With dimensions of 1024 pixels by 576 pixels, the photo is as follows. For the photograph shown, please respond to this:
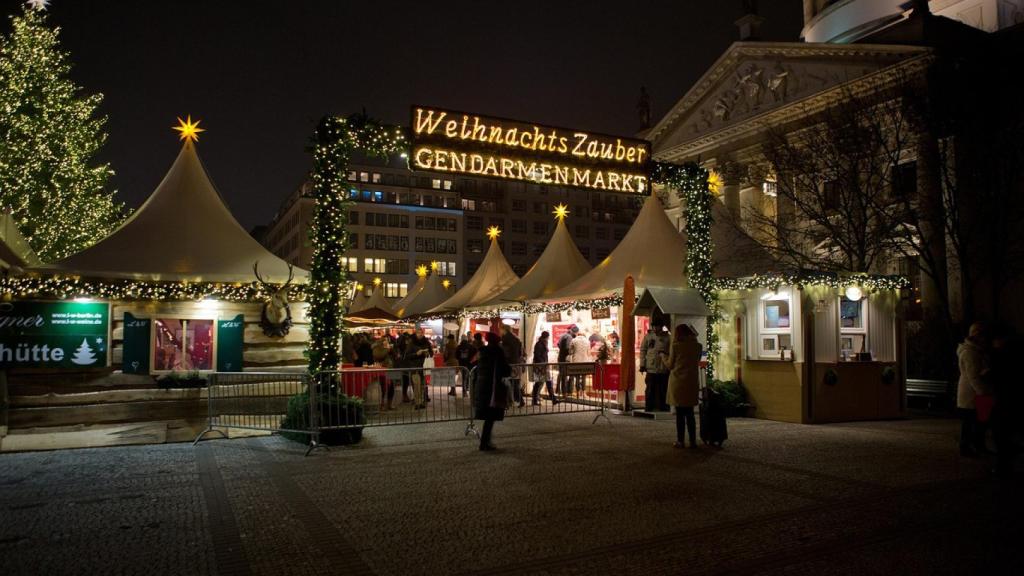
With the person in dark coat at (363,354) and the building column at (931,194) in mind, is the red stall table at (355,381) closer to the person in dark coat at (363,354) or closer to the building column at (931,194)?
the person in dark coat at (363,354)

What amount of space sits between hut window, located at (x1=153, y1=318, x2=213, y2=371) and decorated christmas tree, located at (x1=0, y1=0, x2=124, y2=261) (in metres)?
16.9

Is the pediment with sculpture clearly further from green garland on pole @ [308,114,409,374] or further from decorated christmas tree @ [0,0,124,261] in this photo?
decorated christmas tree @ [0,0,124,261]

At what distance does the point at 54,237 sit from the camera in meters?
26.8

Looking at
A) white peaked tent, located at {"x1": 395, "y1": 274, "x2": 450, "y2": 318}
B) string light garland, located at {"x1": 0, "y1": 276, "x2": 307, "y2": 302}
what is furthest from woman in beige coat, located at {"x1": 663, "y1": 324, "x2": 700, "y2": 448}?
white peaked tent, located at {"x1": 395, "y1": 274, "x2": 450, "y2": 318}

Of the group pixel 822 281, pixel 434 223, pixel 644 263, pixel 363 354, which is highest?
pixel 434 223

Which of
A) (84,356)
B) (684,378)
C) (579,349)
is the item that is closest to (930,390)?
(579,349)

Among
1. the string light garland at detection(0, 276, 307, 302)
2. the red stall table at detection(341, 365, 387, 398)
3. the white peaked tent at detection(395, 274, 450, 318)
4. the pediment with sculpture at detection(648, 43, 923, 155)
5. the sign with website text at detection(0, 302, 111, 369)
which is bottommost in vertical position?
the red stall table at detection(341, 365, 387, 398)

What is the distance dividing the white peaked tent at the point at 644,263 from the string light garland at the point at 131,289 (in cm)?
790

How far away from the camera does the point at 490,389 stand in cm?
1027

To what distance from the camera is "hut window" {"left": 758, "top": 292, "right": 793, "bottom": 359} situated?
555 inches

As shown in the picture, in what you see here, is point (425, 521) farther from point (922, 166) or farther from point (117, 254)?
point (922, 166)

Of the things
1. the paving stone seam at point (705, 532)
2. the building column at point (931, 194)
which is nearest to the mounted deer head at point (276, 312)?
the paving stone seam at point (705, 532)

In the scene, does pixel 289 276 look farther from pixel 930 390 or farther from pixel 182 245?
pixel 930 390

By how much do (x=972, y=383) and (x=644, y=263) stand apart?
28.8 feet
